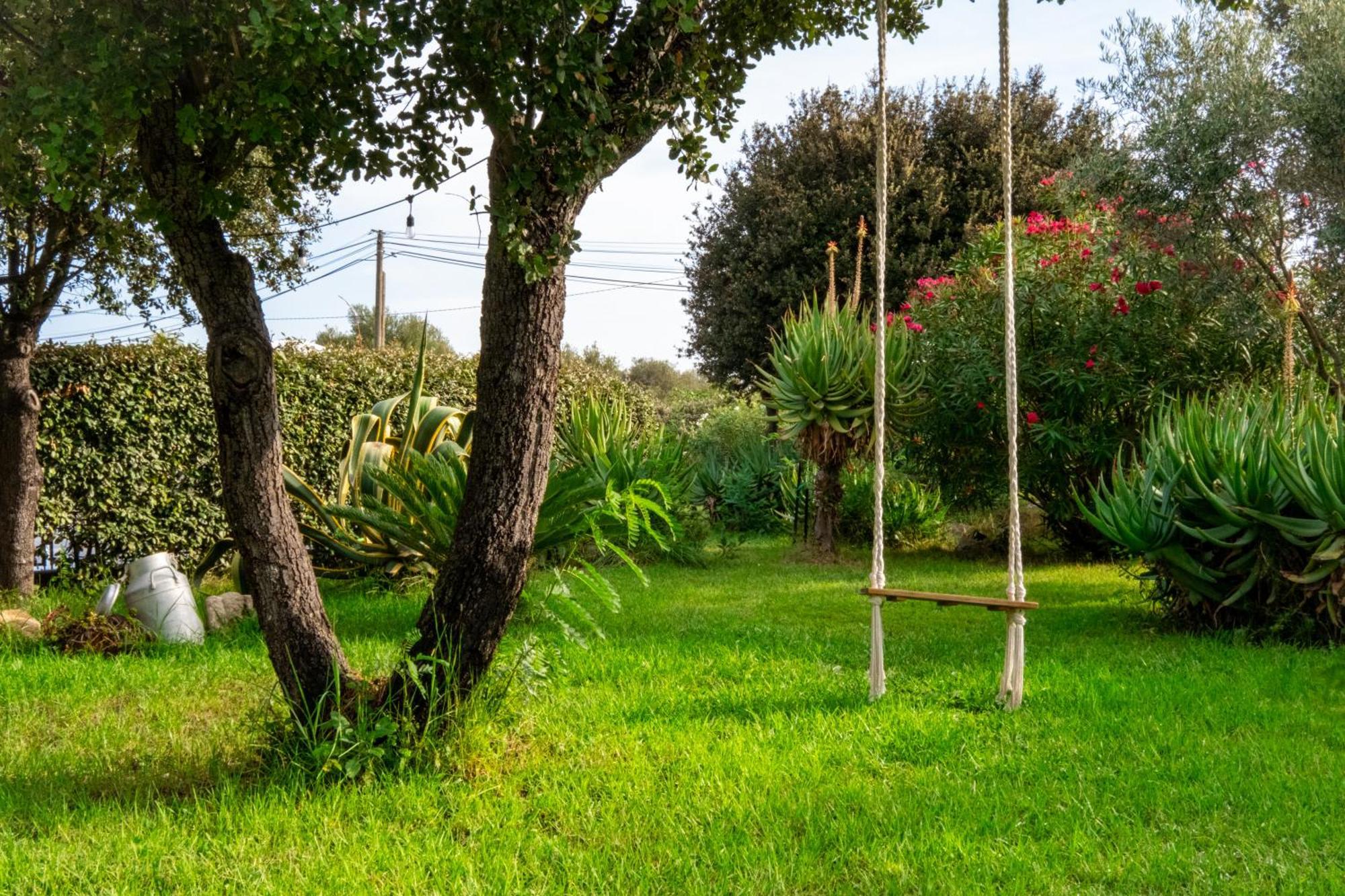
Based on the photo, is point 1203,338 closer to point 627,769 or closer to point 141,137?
point 627,769

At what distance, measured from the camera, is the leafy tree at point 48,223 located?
3229 millimetres

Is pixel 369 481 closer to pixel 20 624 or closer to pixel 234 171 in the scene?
pixel 20 624

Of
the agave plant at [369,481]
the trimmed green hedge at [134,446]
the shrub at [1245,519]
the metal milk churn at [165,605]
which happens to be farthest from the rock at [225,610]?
the shrub at [1245,519]

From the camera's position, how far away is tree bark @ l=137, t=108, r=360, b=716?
374 cm

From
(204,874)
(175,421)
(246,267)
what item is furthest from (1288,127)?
(175,421)

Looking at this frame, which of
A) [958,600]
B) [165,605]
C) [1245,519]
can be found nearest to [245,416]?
[958,600]

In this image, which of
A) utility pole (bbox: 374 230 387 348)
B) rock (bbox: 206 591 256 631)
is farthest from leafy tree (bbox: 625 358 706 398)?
rock (bbox: 206 591 256 631)

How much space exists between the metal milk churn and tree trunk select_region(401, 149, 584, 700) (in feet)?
10.8

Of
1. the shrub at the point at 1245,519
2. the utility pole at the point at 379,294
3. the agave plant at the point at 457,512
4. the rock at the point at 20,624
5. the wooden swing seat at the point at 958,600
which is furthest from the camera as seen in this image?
the utility pole at the point at 379,294

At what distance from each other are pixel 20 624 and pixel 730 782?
509 cm

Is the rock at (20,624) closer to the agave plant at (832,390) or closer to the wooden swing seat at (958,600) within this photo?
the wooden swing seat at (958,600)

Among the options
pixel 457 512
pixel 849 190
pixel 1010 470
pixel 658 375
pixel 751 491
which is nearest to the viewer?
pixel 1010 470

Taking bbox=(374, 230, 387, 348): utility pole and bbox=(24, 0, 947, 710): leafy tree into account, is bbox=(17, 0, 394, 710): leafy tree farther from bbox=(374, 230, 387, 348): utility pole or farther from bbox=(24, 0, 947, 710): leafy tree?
bbox=(374, 230, 387, 348): utility pole

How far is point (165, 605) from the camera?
253 inches
